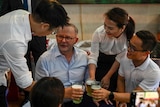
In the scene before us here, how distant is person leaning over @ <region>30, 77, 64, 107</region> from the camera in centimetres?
140

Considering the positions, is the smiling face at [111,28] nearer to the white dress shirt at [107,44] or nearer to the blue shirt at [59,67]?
the white dress shirt at [107,44]

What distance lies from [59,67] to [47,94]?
2.70ft

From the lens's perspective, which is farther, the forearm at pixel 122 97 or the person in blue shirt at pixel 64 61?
the person in blue shirt at pixel 64 61

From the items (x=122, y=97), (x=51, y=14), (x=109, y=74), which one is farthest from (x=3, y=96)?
(x=109, y=74)

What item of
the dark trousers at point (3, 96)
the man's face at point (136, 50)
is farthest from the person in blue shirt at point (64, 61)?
the man's face at point (136, 50)

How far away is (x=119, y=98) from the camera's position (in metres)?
2.07

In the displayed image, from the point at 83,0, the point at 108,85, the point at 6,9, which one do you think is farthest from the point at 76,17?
the point at 108,85

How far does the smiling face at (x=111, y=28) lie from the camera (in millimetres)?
2295

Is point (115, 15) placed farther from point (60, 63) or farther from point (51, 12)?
point (51, 12)

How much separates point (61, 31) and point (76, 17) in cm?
183

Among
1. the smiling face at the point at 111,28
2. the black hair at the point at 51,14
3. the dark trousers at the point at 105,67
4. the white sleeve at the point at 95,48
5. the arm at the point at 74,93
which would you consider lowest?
the dark trousers at the point at 105,67

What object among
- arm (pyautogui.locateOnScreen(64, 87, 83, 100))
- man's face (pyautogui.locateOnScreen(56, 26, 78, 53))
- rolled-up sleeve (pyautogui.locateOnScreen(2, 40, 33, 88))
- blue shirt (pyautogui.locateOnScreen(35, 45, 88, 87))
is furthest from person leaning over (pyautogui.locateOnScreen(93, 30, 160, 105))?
rolled-up sleeve (pyautogui.locateOnScreen(2, 40, 33, 88))

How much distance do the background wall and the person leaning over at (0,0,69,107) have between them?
7.17ft

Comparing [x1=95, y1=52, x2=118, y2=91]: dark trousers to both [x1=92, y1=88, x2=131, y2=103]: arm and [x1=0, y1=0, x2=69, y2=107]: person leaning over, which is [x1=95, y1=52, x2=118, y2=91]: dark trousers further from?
[x1=0, y1=0, x2=69, y2=107]: person leaning over
